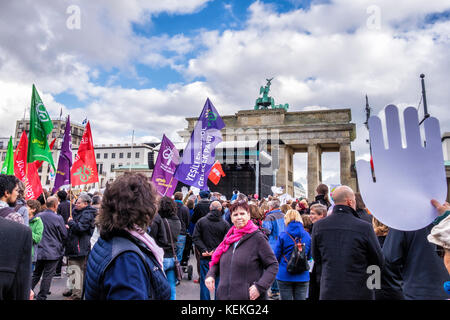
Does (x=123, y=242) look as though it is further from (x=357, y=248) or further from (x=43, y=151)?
(x=43, y=151)

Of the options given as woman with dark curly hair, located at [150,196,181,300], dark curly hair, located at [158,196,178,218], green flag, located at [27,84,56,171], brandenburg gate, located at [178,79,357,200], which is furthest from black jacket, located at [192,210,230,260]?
brandenburg gate, located at [178,79,357,200]

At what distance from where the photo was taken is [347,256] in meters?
3.38

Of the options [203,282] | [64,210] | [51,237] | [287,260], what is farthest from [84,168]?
[287,260]

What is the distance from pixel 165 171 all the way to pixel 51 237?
400cm

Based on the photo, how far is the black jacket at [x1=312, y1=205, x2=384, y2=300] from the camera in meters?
3.34

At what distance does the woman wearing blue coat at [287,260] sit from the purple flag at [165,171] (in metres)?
4.86

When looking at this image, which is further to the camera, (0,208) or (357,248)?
(357,248)

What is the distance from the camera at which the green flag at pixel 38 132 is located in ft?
27.0

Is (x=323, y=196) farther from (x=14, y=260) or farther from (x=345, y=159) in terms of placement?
(x=345, y=159)

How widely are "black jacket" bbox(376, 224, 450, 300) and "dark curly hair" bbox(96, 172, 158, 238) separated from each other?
2.55 metres

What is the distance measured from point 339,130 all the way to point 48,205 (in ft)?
136

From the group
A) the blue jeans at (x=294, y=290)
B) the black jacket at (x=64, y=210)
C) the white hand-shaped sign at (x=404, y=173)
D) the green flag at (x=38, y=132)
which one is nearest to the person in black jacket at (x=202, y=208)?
the black jacket at (x=64, y=210)
